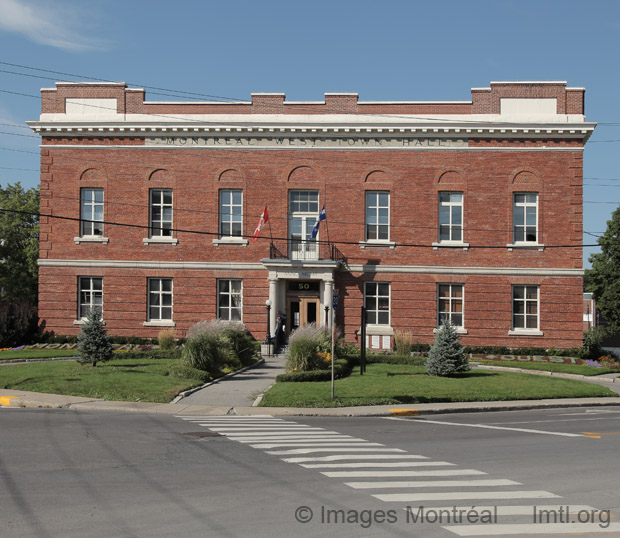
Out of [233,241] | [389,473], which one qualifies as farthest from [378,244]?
[389,473]

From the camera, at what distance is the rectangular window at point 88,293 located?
3784 cm

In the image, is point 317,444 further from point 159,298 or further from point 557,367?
point 159,298

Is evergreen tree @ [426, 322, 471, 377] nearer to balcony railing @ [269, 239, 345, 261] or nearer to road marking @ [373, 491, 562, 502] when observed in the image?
balcony railing @ [269, 239, 345, 261]

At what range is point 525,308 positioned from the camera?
36531mm

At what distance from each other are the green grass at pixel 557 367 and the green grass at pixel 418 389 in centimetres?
433

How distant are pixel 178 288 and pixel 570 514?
3098 centimetres

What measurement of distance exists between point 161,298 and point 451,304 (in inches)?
610

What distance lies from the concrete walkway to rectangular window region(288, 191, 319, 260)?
10.1 meters

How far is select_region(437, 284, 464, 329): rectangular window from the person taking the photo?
36.8m

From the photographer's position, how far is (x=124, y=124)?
122 ft

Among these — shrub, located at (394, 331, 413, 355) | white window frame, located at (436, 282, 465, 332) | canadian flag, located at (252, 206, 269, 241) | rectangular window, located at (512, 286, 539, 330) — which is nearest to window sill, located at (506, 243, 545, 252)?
rectangular window, located at (512, 286, 539, 330)

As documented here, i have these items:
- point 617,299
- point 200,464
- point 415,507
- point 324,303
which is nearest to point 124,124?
point 324,303

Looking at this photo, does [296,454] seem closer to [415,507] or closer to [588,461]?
[415,507]

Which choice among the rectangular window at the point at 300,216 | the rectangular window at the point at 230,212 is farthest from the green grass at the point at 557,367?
the rectangular window at the point at 230,212
